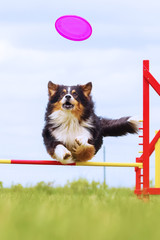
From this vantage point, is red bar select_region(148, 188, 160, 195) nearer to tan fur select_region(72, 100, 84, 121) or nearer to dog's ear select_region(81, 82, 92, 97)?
tan fur select_region(72, 100, 84, 121)

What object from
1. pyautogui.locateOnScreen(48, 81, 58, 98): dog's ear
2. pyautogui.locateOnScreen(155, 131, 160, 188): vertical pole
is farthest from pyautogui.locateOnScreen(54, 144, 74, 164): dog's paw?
pyautogui.locateOnScreen(155, 131, 160, 188): vertical pole

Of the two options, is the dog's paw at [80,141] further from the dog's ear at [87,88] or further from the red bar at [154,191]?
the red bar at [154,191]

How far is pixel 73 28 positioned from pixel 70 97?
0.76 meters

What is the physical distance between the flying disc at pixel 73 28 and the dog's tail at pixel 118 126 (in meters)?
1.09

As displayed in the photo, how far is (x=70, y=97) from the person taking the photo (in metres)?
4.05

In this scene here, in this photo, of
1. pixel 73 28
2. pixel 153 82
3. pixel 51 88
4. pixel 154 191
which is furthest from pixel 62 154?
pixel 73 28

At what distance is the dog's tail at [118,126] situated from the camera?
4.63 meters

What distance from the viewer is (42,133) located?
4406 millimetres

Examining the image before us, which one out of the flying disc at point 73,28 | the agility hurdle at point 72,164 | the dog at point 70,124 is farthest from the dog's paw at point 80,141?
the flying disc at point 73,28

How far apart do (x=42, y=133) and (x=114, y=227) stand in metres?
2.78

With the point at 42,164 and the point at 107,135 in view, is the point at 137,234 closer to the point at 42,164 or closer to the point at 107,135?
the point at 42,164

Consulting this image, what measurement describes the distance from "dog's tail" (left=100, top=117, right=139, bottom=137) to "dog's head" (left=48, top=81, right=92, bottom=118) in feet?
1.79

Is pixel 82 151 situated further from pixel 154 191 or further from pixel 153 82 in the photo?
pixel 153 82

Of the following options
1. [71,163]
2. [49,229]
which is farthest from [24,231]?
[71,163]
